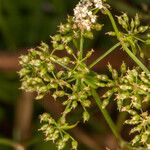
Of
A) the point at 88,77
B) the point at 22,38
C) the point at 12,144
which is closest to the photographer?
the point at 88,77

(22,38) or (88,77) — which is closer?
(88,77)

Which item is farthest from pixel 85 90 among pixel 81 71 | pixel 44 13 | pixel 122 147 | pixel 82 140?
pixel 44 13

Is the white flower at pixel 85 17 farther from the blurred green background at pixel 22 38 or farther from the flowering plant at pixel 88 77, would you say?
the blurred green background at pixel 22 38

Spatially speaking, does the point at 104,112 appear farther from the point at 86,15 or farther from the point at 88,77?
the point at 86,15

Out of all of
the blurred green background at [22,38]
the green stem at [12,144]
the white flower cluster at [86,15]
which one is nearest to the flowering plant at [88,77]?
the white flower cluster at [86,15]

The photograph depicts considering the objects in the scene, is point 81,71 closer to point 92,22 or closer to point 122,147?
point 92,22

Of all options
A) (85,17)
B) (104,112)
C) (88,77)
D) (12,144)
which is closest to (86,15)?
(85,17)

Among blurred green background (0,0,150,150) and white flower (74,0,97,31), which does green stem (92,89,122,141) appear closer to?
white flower (74,0,97,31)
